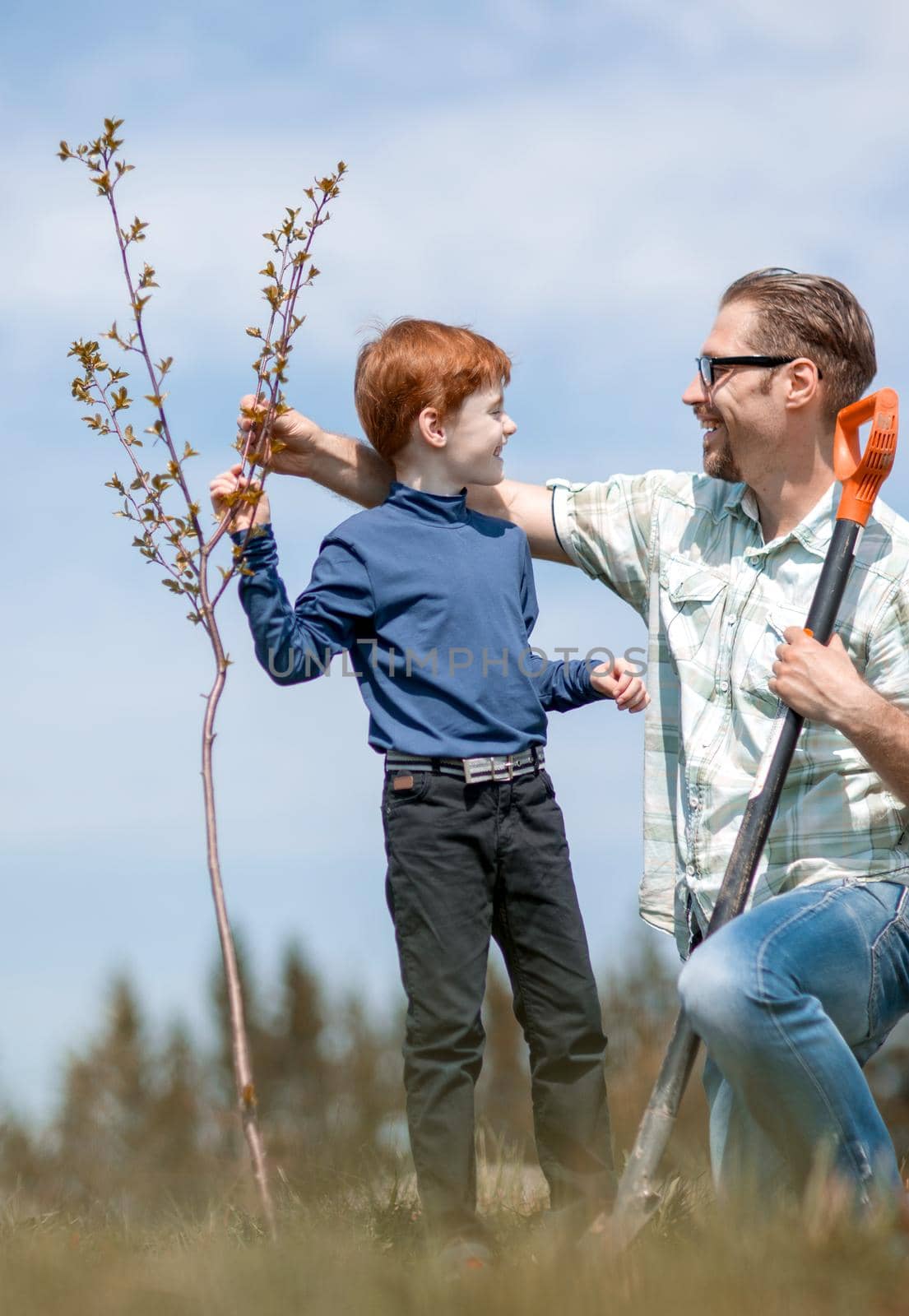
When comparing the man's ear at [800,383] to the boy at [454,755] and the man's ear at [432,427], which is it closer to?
the boy at [454,755]

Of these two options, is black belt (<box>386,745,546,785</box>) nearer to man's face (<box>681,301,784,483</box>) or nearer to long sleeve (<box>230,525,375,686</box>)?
long sleeve (<box>230,525,375,686</box>)

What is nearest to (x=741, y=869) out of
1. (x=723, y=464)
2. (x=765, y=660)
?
(x=765, y=660)

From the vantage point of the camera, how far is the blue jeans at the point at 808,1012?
3.04m

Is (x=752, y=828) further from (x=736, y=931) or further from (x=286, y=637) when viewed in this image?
(x=286, y=637)

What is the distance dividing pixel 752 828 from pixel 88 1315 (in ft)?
5.70

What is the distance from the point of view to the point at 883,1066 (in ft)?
32.3

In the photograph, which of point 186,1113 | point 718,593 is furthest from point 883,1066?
point 186,1113

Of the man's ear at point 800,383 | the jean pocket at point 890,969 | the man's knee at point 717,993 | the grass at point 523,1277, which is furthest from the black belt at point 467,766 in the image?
the man's ear at point 800,383

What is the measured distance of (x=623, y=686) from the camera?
3.82 metres

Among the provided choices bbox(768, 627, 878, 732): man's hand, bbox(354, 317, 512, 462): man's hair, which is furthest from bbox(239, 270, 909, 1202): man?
bbox(354, 317, 512, 462): man's hair

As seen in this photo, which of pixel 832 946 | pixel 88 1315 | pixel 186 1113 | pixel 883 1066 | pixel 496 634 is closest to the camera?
pixel 88 1315

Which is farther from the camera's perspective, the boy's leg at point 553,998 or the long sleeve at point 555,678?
the long sleeve at point 555,678

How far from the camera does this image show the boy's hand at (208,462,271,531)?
334 cm

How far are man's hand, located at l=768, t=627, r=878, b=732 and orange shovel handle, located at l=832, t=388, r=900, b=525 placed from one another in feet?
1.19
